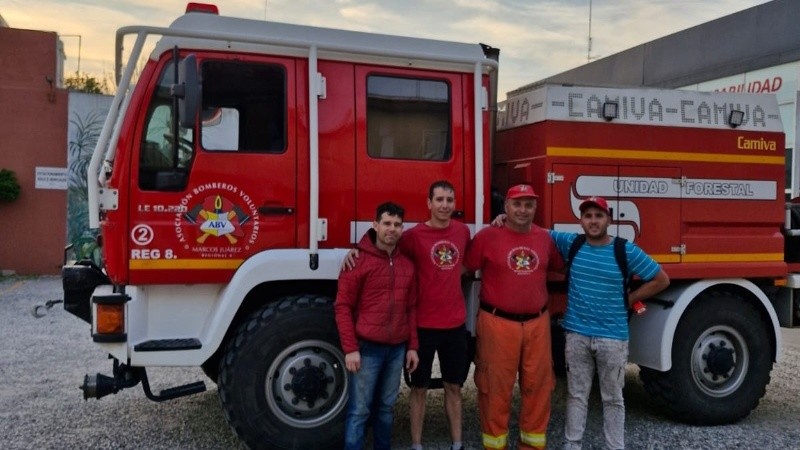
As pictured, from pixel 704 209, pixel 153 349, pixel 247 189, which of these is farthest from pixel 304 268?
pixel 704 209

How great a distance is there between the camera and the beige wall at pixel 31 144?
1503 centimetres

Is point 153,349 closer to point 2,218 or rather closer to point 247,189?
point 247,189

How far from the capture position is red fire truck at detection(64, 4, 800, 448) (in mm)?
4465

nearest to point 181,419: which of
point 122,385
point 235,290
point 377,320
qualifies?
point 122,385

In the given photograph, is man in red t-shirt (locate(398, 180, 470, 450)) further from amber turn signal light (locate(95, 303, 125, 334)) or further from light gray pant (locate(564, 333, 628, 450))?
amber turn signal light (locate(95, 303, 125, 334))

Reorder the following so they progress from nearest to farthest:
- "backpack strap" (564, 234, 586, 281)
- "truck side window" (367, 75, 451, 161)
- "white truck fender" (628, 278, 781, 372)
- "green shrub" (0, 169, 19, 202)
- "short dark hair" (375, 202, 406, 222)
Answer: "short dark hair" (375, 202, 406, 222) < "backpack strap" (564, 234, 586, 281) < "truck side window" (367, 75, 451, 161) < "white truck fender" (628, 278, 781, 372) < "green shrub" (0, 169, 19, 202)

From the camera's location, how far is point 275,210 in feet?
15.3

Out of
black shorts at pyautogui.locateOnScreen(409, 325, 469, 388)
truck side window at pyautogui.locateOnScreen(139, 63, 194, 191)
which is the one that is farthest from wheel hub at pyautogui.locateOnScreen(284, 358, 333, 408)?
truck side window at pyautogui.locateOnScreen(139, 63, 194, 191)

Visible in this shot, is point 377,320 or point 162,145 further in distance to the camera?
point 162,145

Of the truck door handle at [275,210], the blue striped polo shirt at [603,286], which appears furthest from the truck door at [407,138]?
the blue striped polo shirt at [603,286]

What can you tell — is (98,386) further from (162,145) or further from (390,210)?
(390,210)

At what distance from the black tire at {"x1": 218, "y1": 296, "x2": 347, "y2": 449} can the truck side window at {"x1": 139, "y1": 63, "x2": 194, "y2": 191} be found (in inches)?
40.2

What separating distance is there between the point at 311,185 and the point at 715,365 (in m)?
3.47

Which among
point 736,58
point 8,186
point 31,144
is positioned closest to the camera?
point 736,58
